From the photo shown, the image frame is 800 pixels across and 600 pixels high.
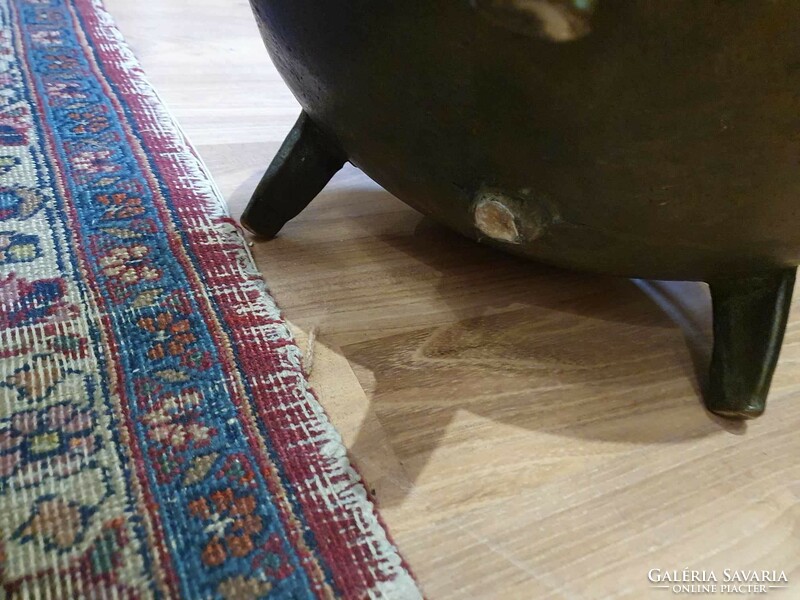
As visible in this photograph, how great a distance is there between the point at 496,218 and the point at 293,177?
0.27m

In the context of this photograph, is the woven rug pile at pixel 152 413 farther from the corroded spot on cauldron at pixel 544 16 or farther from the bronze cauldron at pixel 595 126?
the corroded spot on cauldron at pixel 544 16

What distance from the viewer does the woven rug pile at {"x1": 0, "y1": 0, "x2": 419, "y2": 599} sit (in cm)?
42

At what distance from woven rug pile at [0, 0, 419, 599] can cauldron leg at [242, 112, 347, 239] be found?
41 mm

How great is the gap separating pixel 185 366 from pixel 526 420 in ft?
0.95

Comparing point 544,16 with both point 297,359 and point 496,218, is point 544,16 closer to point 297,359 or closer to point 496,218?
point 496,218

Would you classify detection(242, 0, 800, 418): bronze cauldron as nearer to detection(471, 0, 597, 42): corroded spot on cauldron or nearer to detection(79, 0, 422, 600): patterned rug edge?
detection(471, 0, 597, 42): corroded spot on cauldron

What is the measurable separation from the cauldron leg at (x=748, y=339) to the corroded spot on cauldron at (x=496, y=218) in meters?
0.22

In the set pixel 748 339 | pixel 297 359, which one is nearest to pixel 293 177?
pixel 297 359

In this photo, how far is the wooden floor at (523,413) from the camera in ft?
1.55

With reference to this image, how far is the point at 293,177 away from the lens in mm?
692

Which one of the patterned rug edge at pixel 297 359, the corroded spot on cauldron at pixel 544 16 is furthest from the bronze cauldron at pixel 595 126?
the patterned rug edge at pixel 297 359

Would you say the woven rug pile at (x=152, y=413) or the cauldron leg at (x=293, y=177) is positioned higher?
the cauldron leg at (x=293, y=177)

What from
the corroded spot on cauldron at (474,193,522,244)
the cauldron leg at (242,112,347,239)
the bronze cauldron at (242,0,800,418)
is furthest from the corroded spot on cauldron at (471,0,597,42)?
the cauldron leg at (242,112,347,239)

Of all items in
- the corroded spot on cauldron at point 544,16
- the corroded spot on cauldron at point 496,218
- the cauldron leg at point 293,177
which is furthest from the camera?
the cauldron leg at point 293,177
